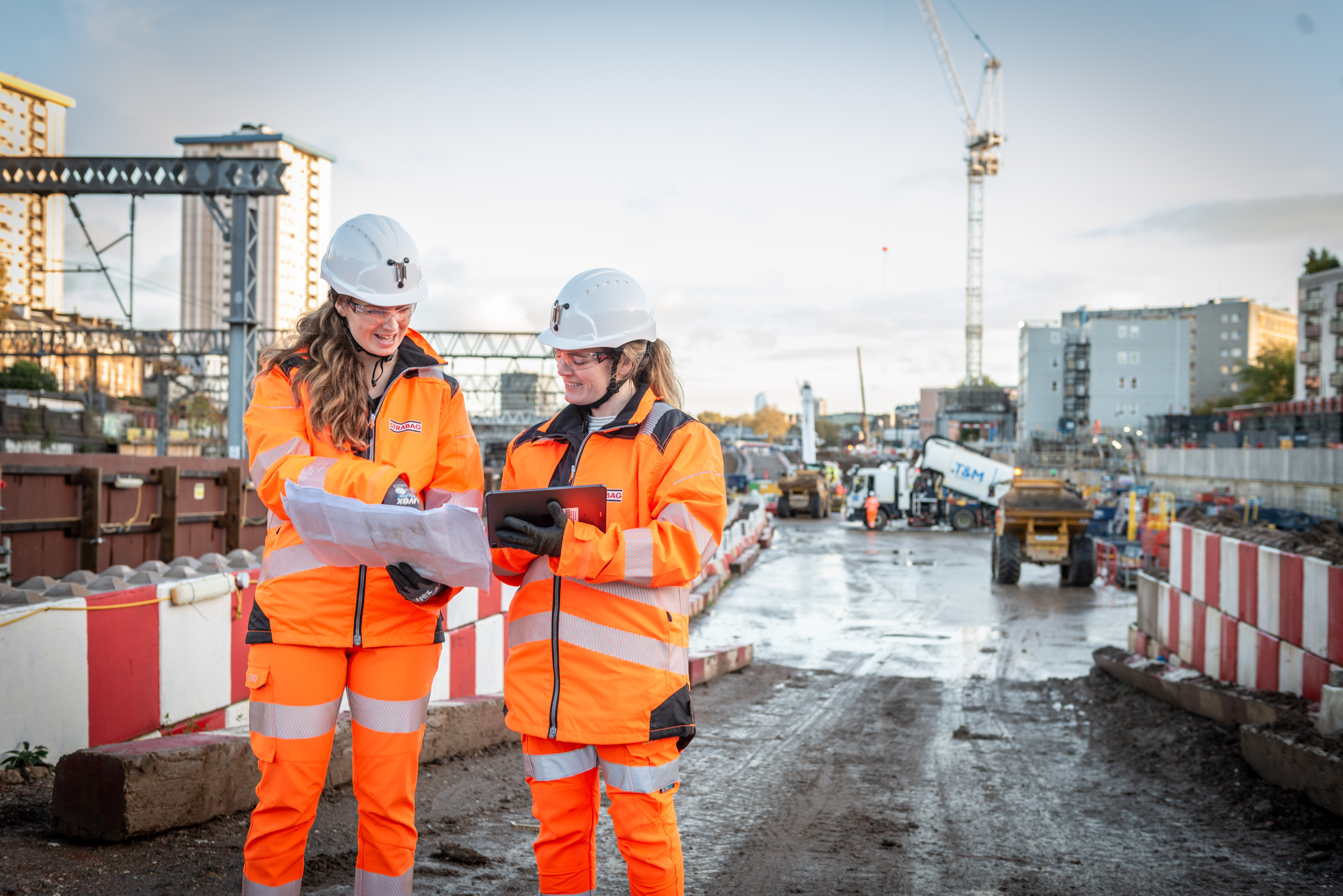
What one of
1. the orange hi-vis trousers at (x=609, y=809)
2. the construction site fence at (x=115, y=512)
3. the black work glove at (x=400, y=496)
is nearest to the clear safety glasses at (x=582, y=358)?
the black work glove at (x=400, y=496)

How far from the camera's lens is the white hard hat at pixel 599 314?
9.38 ft

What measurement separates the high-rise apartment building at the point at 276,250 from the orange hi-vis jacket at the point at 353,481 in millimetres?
125419

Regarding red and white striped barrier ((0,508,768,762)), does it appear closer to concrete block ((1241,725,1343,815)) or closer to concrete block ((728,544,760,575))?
concrete block ((1241,725,1343,815))

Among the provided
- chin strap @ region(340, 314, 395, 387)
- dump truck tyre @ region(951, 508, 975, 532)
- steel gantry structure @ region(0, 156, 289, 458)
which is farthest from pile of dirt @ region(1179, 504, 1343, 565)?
dump truck tyre @ region(951, 508, 975, 532)

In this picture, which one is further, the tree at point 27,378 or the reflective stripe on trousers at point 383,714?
the tree at point 27,378

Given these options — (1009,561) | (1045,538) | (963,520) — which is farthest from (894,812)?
(963,520)

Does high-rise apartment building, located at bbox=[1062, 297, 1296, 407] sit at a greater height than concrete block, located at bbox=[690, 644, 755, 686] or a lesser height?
greater

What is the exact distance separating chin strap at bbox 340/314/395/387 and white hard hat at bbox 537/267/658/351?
7.7 inches

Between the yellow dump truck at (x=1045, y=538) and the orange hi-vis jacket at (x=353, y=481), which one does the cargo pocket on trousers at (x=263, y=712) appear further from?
the yellow dump truck at (x=1045, y=538)

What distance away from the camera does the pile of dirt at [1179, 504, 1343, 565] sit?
593 centimetres

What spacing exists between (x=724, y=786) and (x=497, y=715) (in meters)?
1.45

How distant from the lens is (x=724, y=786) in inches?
222

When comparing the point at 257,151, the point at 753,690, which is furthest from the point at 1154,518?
the point at 257,151

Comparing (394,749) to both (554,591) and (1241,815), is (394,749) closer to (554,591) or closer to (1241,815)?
(554,591)
